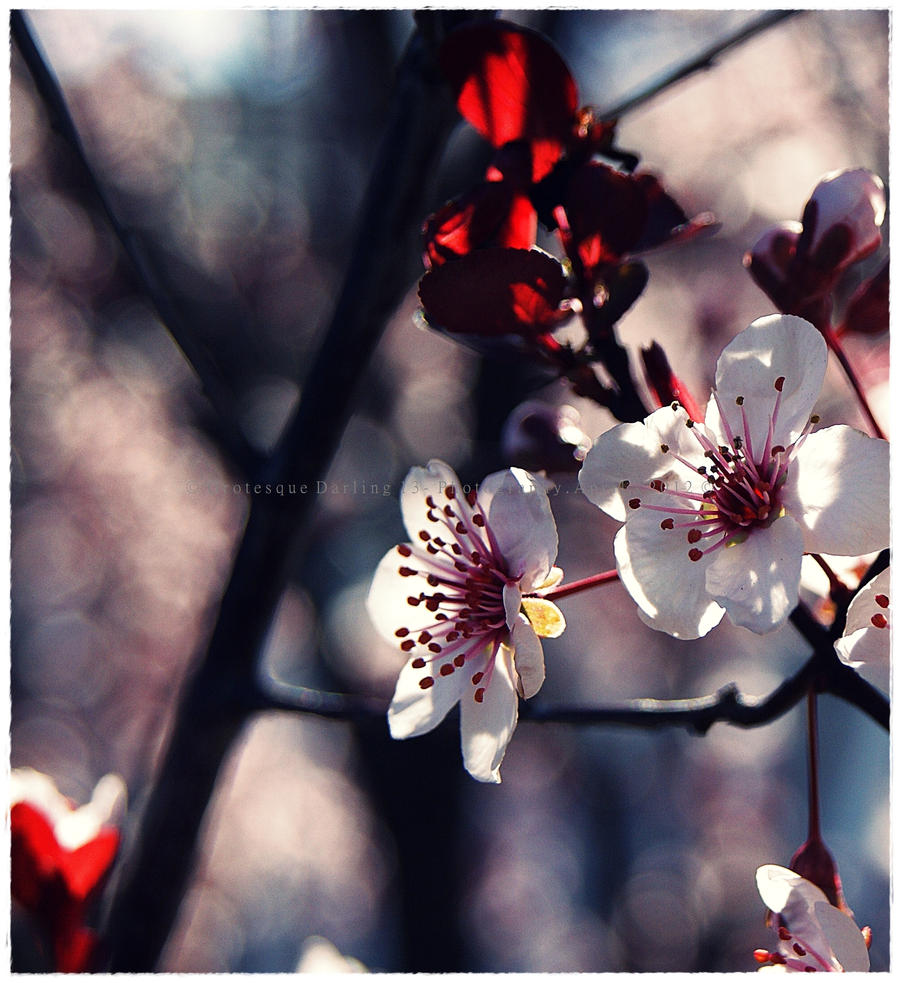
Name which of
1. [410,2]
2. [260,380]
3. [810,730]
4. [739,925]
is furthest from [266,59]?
[739,925]

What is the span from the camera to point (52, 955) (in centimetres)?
68

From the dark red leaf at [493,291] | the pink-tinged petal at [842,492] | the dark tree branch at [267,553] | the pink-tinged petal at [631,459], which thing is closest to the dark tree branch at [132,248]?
the dark tree branch at [267,553]

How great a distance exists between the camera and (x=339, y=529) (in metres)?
2.75

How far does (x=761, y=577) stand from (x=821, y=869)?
28 cm

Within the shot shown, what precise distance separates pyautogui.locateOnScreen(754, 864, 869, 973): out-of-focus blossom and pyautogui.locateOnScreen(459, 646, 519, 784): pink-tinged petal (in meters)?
0.22

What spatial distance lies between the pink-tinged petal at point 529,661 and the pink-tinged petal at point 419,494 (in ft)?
0.61

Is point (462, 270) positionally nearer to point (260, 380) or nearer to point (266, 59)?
point (266, 59)

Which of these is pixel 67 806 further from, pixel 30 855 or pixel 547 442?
pixel 547 442

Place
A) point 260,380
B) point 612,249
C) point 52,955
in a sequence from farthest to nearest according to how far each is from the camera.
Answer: point 260,380 < point 52,955 < point 612,249

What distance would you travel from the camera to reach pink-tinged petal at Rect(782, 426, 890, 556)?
1.51 feet

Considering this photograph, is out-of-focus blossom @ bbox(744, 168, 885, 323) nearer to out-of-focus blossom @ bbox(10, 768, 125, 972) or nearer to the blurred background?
out-of-focus blossom @ bbox(10, 768, 125, 972)

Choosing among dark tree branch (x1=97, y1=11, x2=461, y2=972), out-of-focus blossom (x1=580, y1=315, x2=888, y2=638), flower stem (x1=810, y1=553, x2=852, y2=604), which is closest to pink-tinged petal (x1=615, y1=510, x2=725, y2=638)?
out-of-focus blossom (x1=580, y1=315, x2=888, y2=638)

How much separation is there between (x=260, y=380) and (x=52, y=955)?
2.20m

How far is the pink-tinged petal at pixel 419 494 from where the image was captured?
0.68 metres
